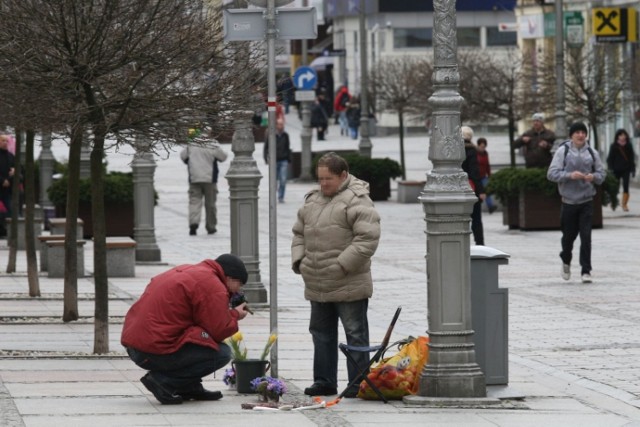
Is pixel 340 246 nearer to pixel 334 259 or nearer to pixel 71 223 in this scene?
pixel 334 259

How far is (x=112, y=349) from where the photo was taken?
44.4 feet

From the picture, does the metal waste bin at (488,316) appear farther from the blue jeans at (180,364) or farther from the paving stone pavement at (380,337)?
the blue jeans at (180,364)

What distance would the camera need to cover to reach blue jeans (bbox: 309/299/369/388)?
36.3 ft

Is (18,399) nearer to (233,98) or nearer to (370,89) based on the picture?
(233,98)

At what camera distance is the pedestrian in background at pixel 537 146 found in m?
28.3

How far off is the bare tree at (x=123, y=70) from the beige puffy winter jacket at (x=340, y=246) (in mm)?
2211

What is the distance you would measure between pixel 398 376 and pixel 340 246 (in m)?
0.92

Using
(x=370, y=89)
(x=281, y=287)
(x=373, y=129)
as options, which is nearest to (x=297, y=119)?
(x=373, y=129)

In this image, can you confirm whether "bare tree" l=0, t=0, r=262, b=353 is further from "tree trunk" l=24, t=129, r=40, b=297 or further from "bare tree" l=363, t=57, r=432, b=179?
"bare tree" l=363, t=57, r=432, b=179

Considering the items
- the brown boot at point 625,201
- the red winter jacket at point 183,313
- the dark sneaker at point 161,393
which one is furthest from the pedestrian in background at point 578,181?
the brown boot at point 625,201

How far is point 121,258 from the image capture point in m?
20.5

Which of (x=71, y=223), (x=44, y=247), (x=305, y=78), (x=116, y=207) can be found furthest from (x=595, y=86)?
(x=71, y=223)

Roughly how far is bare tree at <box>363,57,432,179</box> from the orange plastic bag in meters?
29.5

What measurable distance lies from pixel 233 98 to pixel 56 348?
7.99 ft
